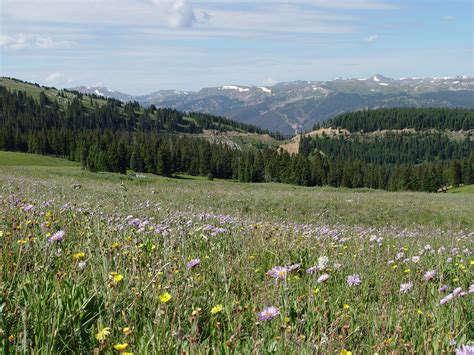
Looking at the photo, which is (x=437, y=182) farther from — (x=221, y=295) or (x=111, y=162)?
(x=221, y=295)

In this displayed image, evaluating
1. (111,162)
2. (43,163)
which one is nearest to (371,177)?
(111,162)

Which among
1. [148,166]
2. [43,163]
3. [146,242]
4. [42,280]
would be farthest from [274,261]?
[148,166]

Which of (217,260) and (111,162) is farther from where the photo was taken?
(111,162)

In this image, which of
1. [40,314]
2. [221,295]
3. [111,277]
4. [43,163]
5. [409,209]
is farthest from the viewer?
[43,163]

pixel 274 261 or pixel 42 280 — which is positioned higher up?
pixel 42 280

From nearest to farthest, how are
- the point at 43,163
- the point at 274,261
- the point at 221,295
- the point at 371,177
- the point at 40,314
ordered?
the point at 40,314, the point at 221,295, the point at 274,261, the point at 43,163, the point at 371,177

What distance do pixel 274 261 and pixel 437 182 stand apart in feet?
428

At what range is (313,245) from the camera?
18.6 ft

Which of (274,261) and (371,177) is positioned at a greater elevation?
(274,261)

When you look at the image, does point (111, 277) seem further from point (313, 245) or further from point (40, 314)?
point (313, 245)

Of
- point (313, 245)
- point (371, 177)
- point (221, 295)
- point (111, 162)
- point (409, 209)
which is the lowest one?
point (371, 177)

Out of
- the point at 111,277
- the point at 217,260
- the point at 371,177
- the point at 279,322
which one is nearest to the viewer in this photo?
the point at 279,322

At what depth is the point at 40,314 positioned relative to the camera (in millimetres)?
2455

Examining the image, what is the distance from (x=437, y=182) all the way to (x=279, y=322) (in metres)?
132
